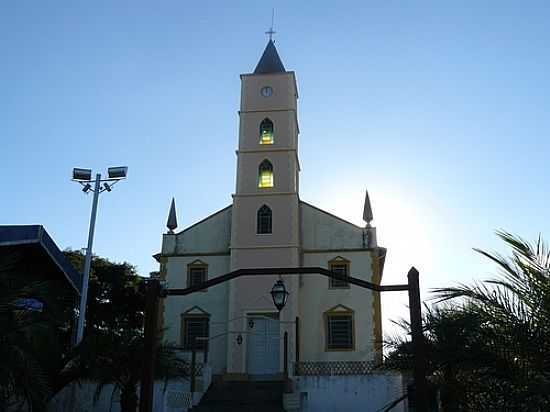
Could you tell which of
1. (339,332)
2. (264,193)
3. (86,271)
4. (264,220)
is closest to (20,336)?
(86,271)

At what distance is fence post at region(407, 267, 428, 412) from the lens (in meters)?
6.97

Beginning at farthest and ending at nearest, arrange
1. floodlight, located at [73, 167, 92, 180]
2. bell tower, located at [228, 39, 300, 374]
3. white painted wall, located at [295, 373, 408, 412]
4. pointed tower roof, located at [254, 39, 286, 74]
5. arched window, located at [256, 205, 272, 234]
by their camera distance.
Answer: pointed tower roof, located at [254, 39, 286, 74]
arched window, located at [256, 205, 272, 234]
bell tower, located at [228, 39, 300, 374]
floodlight, located at [73, 167, 92, 180]
white painted wall, located at [295, 373, 408, 412]

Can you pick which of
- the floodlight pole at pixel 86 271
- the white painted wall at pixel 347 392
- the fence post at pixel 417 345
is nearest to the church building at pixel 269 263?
the white painted wall at pixel 347 392

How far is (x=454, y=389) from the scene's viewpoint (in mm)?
9500

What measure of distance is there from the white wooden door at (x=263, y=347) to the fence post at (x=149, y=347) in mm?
16119

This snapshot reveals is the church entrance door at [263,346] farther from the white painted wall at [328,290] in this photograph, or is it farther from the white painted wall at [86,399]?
the white painted wall at [86,399]

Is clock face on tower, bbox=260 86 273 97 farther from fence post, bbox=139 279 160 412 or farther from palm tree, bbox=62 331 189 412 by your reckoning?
fence post, bbox=139 279 160 412

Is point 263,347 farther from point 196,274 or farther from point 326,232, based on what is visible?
point 326,232

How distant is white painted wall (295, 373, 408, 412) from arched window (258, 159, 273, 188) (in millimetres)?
9902

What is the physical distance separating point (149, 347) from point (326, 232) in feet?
60.2

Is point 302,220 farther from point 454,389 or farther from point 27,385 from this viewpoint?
point 27,385

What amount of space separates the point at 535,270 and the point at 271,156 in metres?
20.0

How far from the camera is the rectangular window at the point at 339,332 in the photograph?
2375cm

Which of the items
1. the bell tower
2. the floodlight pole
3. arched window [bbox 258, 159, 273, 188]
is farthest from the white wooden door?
the floodlight pole
